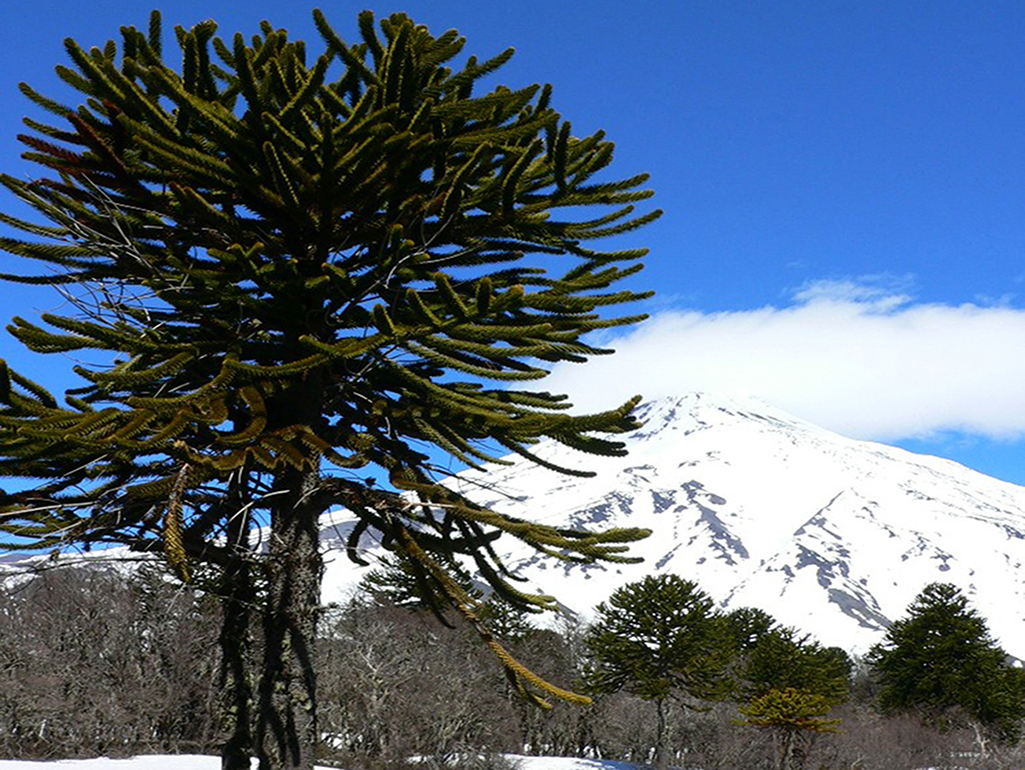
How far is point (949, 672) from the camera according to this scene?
43.4 m

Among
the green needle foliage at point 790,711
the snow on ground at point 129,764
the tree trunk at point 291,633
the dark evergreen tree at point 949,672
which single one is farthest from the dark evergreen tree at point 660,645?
the tree trunk at point 291,633

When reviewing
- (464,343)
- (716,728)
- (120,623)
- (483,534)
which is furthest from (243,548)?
(716,728)

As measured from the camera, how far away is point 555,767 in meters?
37.3

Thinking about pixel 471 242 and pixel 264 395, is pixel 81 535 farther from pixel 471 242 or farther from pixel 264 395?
pixel 471 242

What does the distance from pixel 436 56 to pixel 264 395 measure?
247cm

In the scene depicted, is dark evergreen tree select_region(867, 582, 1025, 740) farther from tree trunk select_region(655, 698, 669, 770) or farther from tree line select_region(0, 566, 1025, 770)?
tree trunk select_region(655, 698, 669, 770)

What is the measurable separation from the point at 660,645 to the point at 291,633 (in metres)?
33.6

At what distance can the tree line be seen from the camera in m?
28.5

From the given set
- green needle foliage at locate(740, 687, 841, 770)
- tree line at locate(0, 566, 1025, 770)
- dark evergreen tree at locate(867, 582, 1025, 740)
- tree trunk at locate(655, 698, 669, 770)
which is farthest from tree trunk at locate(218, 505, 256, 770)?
dark evergreen tree at locate(867, 582, 1025, 740)

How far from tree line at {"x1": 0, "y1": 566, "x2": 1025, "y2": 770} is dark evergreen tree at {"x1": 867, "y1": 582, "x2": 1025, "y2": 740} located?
95 millimetres

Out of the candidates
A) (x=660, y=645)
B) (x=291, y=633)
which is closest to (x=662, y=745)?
(x=660, y=645)

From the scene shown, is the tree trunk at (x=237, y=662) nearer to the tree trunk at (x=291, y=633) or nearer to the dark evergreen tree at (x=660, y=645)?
the tree trunk at (x=291, y=633)

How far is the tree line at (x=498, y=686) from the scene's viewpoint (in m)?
28.5

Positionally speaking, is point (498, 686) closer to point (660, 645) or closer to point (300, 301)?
point (660, 645)
